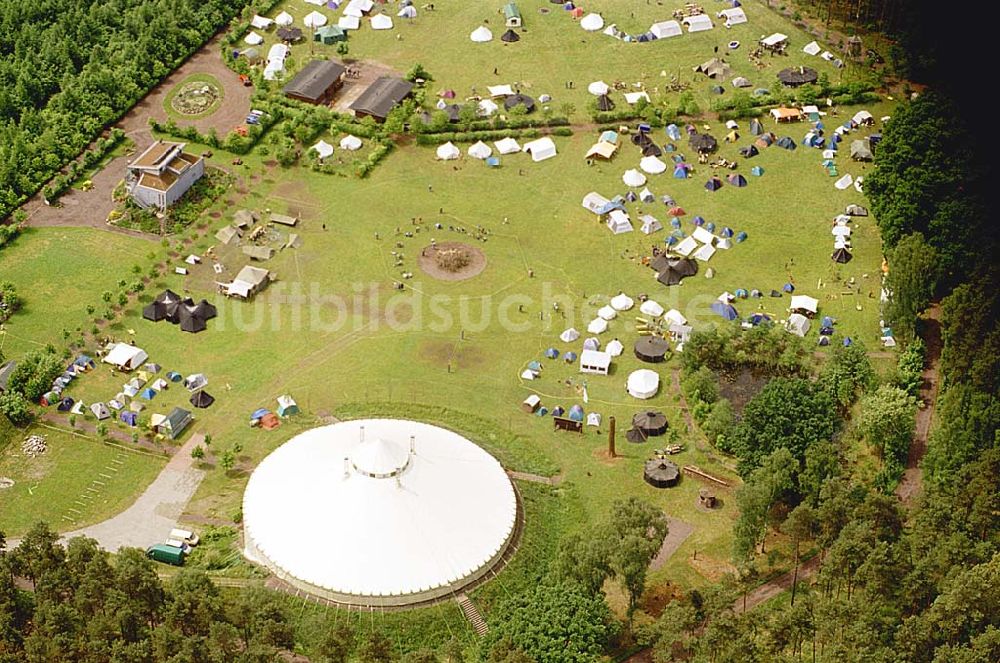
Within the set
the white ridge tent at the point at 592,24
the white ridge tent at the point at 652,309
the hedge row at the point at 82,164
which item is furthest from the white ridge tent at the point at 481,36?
the white ridge tent at the point at 652,309

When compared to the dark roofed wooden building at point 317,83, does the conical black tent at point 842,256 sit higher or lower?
lower

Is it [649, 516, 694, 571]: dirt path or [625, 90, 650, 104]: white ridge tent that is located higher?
[625, 90, 650, 104]: white ridge tent

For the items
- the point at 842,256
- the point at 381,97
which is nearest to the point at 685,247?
the point at 842,256

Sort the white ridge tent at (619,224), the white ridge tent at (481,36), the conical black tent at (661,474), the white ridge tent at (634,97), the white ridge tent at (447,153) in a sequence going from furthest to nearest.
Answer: the white ridge tent at (481,36) → the white ridge tent at (634,97) → the white ridge tent at (447,153) → the white ridge tent at (619,224) → the conical black tent at (661,474)

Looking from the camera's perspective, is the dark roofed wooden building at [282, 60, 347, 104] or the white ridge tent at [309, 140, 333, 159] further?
the dark roofed wooden building at [282, 60, 347, 104]

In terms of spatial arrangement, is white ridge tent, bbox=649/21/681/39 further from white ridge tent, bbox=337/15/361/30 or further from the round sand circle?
the round sand circle

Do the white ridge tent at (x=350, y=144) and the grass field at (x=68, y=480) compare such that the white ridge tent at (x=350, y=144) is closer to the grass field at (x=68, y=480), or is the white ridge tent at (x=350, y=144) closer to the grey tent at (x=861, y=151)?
the grass field at (x=68, y=480)

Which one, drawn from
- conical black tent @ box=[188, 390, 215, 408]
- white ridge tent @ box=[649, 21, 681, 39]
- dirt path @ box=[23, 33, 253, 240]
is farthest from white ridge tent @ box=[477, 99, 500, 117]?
conical black tent @ box=[188, 390, 215, 408]
